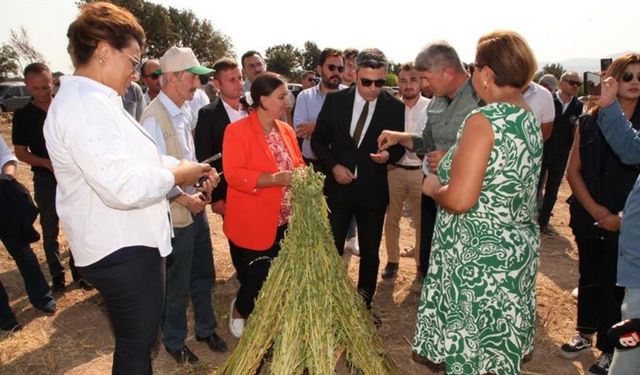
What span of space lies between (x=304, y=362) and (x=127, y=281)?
41.0 inches

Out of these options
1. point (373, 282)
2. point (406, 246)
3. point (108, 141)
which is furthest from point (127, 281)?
point (406, 246)

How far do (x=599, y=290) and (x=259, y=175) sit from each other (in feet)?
9.29

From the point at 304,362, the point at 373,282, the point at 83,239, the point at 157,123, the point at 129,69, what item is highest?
the point at 129,69

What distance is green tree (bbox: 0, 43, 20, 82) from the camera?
141ft

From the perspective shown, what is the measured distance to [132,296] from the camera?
7.42 ft

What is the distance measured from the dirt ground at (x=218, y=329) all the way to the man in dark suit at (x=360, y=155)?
948 millimetres

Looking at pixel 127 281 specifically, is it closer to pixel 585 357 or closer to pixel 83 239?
pixel 83 239

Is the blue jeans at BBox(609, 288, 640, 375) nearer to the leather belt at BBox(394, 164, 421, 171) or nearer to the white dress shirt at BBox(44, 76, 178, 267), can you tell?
the white dress shirt at BBox(44, 76, 178, 267)

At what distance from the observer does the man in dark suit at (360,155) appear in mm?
4047

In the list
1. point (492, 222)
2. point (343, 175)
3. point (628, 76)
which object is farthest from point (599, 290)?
point (343, 175)

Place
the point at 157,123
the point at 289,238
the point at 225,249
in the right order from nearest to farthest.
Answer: the point at 289,238 < the point at 157,123 < the point at 225,249

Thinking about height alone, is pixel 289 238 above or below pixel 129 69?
below

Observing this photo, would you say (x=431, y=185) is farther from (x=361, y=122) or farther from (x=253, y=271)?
(x=253, y=271)

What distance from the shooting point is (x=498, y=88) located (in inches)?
92.2
